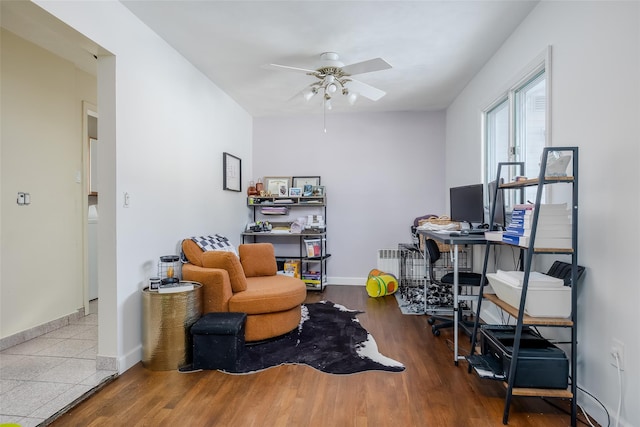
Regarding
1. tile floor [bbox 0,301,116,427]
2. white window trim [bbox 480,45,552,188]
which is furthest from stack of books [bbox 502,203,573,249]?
tile floor [bbox 0,301,116,427]

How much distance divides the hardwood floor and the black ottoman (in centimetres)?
8

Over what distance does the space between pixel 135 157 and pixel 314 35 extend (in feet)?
5.59

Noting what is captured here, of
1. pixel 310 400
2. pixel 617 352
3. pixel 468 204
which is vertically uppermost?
pixel 468 204

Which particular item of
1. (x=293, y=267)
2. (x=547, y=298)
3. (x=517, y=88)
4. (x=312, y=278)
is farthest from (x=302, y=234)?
(x=547, y=298)

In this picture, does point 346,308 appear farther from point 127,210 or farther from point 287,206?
point 127,210

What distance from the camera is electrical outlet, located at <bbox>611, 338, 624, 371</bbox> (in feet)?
5.21

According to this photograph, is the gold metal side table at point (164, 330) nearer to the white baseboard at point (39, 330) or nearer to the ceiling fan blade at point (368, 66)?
the white baseboard at point (39, 330)

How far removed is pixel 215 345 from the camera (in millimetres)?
2346

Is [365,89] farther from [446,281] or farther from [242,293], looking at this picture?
[242,293]

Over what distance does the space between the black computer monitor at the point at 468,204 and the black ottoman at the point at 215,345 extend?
2.24 meters

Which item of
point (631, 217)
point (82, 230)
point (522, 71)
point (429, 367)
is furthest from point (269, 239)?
point (631, 217)

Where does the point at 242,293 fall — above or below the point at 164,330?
above

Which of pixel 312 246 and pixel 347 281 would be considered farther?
pixel 347 281

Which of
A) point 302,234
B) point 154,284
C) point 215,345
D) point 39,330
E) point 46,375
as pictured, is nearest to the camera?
point 46,375
